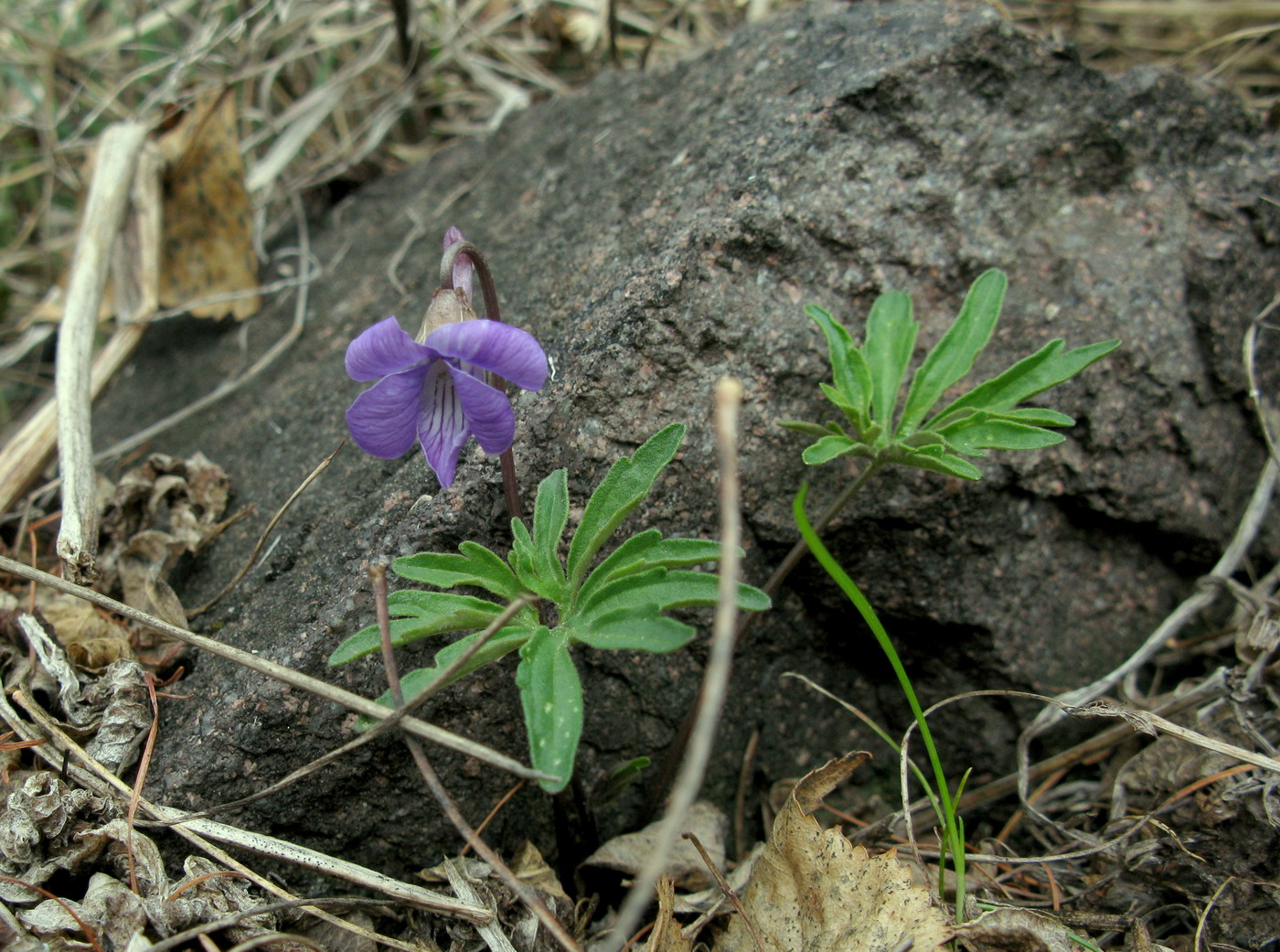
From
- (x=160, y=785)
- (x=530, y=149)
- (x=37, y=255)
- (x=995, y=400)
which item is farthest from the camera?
(x=37, y=255)


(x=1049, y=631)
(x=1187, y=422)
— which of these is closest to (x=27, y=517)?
(x=1049, y=631)

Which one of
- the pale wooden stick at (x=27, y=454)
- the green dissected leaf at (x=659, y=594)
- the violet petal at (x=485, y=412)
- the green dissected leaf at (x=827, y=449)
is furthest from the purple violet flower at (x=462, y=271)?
the pale wooden stick at (x=27, y=454)

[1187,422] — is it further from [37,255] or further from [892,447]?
[37,255]

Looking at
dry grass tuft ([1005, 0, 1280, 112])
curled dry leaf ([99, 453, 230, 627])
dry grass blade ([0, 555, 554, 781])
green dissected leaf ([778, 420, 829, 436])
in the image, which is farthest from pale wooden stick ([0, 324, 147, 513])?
dry grass tuft ([1005, 0, 1280, 112])

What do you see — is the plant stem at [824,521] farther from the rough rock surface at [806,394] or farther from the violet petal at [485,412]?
the violet petal at [485,412]

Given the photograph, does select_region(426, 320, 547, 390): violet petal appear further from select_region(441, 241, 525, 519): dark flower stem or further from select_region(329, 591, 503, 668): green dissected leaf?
select_region(329, 591, 503, 668): green dissected leaf
